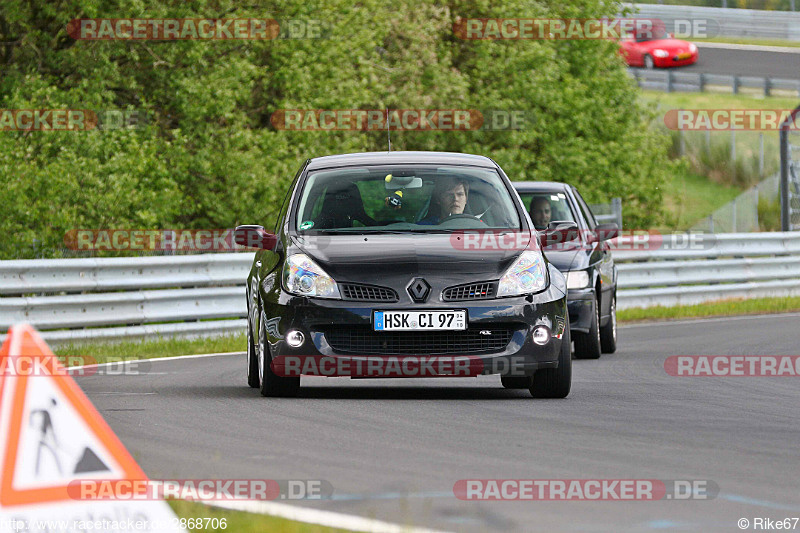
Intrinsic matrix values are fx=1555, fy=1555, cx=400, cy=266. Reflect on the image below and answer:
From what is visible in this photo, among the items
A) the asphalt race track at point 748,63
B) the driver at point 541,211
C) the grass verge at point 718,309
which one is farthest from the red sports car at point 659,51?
the driver at point 541,211

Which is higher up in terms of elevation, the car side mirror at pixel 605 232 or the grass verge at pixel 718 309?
the car side mirror at pixel 605 232

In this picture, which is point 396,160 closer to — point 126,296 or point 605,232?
point 605,232

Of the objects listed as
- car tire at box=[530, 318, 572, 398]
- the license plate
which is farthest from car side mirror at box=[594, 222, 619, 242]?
the license plate

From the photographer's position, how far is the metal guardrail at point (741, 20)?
70250 mm

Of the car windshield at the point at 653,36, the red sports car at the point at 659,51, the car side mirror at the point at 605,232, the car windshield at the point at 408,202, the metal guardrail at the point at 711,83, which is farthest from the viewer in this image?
the red sports car at the point at 659,51

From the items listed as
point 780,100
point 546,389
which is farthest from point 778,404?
point 780,100

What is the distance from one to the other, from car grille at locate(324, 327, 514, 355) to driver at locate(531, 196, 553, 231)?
5.78m

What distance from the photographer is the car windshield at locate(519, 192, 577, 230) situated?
1561 cm

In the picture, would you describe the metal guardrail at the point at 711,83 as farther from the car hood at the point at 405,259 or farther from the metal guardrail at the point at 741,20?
the car hood at the point at 405,259

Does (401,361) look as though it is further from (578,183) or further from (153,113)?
(578,183)

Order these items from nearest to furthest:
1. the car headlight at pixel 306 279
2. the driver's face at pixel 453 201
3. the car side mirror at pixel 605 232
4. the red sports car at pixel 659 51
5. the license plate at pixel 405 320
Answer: the license plate at pixel 405 320 → the car headlight at pixel 306 279 → the driver's face at pixel 453 201 → the car side mirror at pixel 605 232 → the red sports car at pixel 659 51

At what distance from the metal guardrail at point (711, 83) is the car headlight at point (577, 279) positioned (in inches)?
1635

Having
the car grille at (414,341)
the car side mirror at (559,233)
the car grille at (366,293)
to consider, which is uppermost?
the car grille at (366,293)

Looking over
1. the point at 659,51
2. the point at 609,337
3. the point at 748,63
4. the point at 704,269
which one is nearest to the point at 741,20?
the point at 748,63
